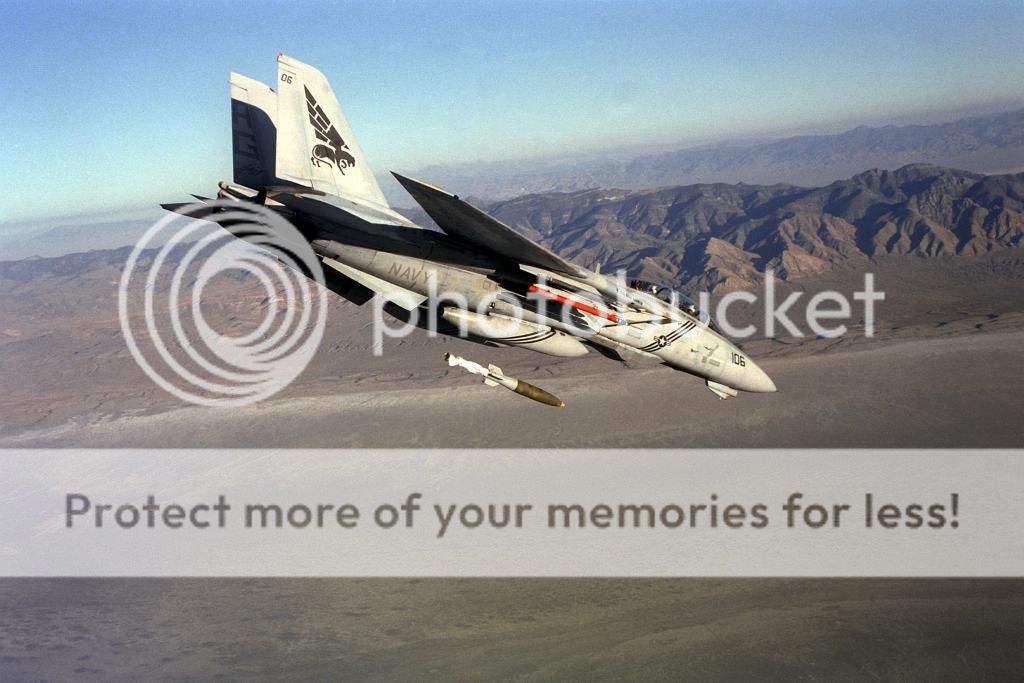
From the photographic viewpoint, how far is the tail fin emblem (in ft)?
78.5

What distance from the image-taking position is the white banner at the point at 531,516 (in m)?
67.8

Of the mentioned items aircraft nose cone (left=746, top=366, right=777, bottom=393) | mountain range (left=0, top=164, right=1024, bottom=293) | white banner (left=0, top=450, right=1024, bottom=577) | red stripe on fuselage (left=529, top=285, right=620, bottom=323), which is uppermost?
mountain range (left=0, top=164, right=1024, bottom=293)

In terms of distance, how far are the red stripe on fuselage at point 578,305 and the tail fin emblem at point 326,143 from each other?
7.18m

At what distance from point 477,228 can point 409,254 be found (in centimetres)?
311

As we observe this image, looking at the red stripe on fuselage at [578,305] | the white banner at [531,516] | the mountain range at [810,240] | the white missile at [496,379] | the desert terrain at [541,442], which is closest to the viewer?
the red stripe on fuselage at [578,305]

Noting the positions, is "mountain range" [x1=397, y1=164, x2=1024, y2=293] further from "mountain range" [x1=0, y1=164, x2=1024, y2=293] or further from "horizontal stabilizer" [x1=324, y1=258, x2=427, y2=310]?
"horizontal stabilizer" [x1=324, y1=258, x2=427, y2=310]

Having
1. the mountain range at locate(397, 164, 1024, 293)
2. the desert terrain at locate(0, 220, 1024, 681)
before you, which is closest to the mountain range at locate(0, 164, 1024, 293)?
the mountain range at locate(397, 164, 1024, 293)

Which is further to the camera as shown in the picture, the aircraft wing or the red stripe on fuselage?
the red stripe on fuselage

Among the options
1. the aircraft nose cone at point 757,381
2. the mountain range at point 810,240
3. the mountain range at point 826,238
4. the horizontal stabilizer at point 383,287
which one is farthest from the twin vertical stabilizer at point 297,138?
the mountain range at point 826,238

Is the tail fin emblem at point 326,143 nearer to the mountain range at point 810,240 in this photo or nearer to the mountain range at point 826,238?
the mountain range at point 810,240

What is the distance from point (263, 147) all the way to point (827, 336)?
107437 mm

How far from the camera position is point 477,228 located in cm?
2020

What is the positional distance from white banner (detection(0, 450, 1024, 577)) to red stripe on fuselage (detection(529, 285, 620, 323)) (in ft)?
145

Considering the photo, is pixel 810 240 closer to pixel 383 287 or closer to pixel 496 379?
pixel 496 379
